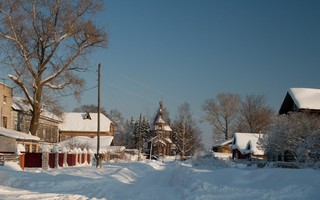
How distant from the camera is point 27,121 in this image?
193 ft

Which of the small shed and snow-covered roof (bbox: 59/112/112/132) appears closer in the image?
snow-covered roof (bbox: 59/112/112/132)

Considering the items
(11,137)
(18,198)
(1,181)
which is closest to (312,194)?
(18,198)

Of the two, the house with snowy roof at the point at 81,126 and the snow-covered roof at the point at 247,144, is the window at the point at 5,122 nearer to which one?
the house with snowy roof at the point at 81,126

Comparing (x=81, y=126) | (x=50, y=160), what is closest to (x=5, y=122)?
(x=50, y=160)

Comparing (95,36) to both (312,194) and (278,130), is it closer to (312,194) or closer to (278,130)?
(278,130)

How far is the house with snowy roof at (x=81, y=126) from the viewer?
3519 inches

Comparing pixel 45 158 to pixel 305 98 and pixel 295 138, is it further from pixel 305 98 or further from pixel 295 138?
pixel 305 98

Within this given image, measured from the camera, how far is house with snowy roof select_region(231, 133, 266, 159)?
7044 cm

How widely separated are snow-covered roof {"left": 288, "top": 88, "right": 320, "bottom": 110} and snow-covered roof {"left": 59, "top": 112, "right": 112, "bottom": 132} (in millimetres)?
45735

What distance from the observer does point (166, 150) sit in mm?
113000

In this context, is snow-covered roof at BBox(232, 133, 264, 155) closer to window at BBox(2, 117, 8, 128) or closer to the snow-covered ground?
window at BBox(2, 117, 8, 128)

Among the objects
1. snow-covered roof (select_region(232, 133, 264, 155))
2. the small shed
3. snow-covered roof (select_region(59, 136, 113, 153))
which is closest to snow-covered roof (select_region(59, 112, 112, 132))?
snow-covered roof (select_region(59, 136, 113, 153))

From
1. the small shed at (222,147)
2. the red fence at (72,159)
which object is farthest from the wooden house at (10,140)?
the small shed at (222,147)

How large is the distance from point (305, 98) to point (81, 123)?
50406 mm
